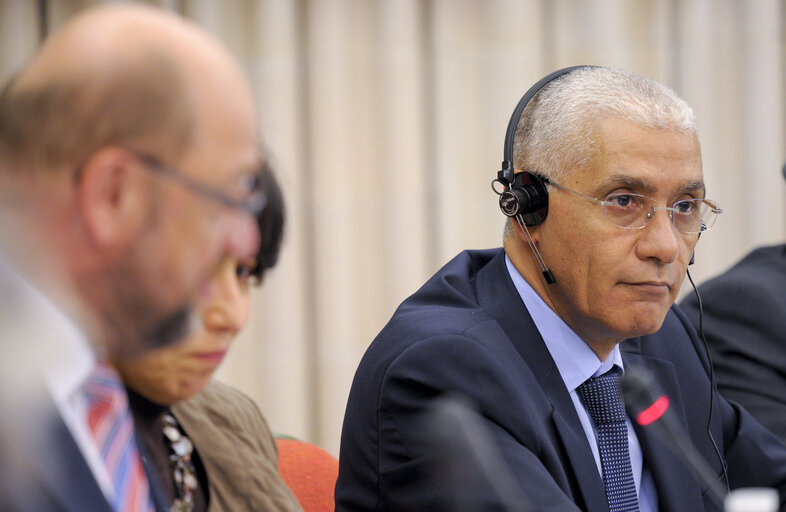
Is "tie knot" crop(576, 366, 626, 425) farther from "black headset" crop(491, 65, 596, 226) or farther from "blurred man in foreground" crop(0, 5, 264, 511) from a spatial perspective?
"blurred man in foreground" crop(0, 5, 264, 511)

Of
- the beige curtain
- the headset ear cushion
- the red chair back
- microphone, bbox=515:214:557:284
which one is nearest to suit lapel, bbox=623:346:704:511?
microphone, bbox=515:214:557:284

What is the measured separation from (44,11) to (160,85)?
7.18ft

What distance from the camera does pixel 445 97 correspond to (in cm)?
271

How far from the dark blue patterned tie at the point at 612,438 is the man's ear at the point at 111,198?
0.93 metres

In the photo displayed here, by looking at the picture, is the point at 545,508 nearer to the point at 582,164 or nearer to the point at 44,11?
the point at 582,164

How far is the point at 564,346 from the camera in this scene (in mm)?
1436

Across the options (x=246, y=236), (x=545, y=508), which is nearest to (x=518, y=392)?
(x=545, y=508)

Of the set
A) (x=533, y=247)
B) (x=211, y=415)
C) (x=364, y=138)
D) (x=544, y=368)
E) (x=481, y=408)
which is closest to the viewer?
(x=211, y=415)

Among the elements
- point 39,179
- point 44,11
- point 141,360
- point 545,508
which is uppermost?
point 44,11

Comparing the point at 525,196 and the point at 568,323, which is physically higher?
the point at 525,196

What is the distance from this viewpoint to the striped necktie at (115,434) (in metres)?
0.63

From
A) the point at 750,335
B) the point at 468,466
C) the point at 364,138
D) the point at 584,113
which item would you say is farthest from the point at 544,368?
the point at 364,138

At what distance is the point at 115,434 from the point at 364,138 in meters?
2.09

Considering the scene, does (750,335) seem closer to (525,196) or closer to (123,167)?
(525,196)
